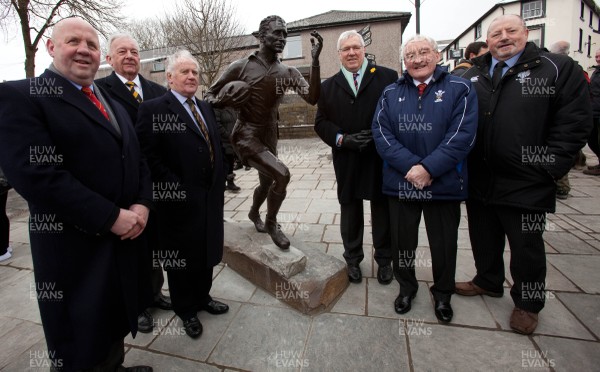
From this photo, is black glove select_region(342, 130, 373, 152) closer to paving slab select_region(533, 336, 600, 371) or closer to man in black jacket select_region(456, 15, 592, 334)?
man in black jacket select_region(456, 15, 592, 334)

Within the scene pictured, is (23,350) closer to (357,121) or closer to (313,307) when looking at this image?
(313,307)

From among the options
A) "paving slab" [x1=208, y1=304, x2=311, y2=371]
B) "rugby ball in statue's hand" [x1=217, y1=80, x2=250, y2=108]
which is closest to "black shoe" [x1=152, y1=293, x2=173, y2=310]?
"paving slab" [x1=208, y1=304, x2=311, y2=371]

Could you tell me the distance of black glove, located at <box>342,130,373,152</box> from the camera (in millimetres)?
2635

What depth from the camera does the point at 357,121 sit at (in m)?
2.79

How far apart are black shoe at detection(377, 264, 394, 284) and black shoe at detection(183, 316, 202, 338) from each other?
166cm

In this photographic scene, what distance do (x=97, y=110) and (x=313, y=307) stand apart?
2.05 meters

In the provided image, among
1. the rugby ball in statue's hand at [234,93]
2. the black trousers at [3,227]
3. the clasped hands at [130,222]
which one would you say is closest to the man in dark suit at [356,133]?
the rugby ball in statue's hand at [234,93]

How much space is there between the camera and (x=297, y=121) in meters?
16.3

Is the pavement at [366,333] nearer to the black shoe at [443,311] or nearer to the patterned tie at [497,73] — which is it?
the black shoe at [443,311]

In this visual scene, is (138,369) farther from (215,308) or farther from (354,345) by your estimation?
(354,345)

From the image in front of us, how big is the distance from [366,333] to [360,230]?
1017 millimetres

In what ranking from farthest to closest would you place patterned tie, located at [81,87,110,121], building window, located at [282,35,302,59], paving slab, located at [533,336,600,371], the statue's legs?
building window, located at [282,35,302,59] → the statue's legs → paving slab, located at [533,336,600,371] → patterned tie, located at [81,87,110,121]

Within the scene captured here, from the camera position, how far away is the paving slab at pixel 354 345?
6.59ft

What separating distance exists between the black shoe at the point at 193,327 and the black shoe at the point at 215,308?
0.63ft
